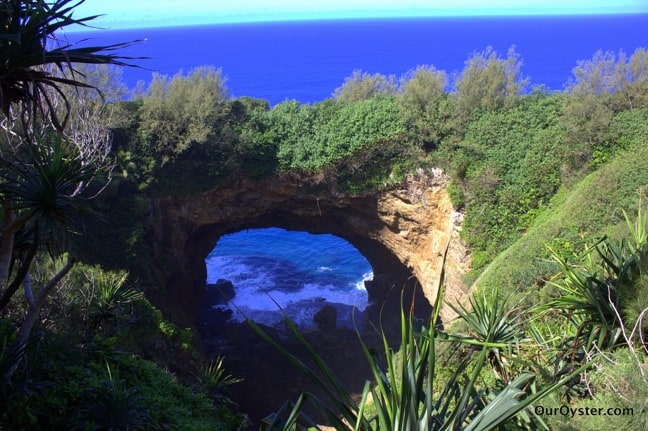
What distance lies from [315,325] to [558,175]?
524 inches

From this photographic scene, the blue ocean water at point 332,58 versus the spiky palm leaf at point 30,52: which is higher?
the blue ocean water at point 332,58

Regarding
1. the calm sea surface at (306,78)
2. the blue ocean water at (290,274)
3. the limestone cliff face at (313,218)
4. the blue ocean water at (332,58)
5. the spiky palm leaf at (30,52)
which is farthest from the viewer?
the blue ocean water at (332,58)

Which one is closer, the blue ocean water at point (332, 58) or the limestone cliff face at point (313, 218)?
the limestone cliff face at point (313, 218)

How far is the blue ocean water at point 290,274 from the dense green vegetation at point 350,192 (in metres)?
9.61

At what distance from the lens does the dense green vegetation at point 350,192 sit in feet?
17.9

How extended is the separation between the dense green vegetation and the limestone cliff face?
23.9 inches

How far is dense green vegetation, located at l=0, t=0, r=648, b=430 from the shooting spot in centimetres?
544

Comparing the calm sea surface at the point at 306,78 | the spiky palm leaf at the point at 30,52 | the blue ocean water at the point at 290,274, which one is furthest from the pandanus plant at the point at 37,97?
the blue ocean water at the point at 290,274

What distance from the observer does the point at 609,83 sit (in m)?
17.8

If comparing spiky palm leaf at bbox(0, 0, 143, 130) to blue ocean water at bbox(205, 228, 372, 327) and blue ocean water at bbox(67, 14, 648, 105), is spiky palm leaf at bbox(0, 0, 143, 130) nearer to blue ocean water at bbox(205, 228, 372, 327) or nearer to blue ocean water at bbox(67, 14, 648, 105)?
blue ocean water at bbox(205, 228, 372, 327)

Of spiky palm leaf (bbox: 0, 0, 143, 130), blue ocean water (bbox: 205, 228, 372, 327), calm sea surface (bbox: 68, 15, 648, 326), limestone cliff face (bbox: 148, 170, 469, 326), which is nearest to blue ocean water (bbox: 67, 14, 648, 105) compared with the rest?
calm sea surface (bbox: 68, 15, 648, 326)

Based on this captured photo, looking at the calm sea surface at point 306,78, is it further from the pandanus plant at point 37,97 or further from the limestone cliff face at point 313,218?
the limestone cliff face at point 313,218

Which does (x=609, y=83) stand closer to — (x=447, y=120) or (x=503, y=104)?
(x=503, y=104)

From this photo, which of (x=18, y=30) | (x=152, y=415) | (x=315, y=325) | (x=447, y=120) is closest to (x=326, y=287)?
(x=315, y=325)
